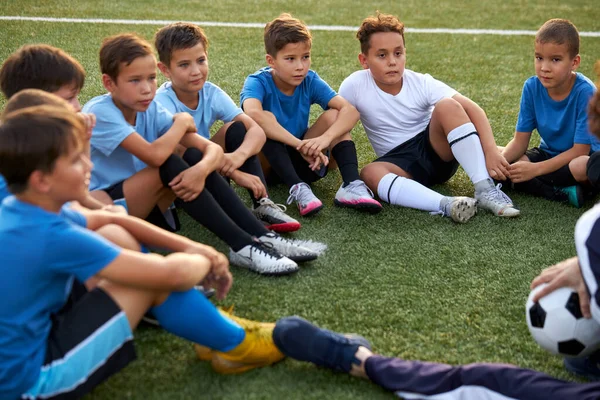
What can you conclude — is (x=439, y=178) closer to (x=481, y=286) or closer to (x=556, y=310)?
(x=481, y=286)

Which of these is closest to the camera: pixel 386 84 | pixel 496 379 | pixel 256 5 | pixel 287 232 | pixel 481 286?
pixel 496 379

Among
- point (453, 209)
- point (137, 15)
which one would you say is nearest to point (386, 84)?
→ point (453, 209)

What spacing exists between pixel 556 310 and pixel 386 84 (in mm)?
2042

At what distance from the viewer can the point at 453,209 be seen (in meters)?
3.57

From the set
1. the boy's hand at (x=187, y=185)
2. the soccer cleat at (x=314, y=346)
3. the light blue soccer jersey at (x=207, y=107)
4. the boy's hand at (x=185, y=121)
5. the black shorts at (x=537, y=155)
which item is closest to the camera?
the soccer cleat at (x=314, y=346)

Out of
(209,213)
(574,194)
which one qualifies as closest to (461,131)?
(574,194)

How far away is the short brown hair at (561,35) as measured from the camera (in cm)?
379

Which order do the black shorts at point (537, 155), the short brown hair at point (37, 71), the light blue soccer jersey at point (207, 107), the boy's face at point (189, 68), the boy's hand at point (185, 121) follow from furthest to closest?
1. the black shorts at point (537, 155)
2. the light blue soccer jersey at point (207, 107)
3. the boy's face at point (189, 68)
4. the boy's hand at point (185, 121)
5. the short brown hair at point (37, 71)

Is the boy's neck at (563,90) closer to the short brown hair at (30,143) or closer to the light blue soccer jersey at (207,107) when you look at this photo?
the light blue soccer jersey at (207,107)

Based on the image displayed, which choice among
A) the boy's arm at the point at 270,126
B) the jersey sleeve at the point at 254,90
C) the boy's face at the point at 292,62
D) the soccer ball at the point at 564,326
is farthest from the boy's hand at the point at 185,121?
the soccer ball at the point at 564,326

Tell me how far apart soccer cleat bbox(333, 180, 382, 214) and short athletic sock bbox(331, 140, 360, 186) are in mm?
43

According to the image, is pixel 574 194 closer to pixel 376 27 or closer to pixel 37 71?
pixel 376 27

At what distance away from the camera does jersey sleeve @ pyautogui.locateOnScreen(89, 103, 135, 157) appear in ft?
9.92

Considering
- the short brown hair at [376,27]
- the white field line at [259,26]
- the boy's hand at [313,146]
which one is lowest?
the boy's hand at [313,146]
